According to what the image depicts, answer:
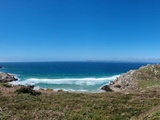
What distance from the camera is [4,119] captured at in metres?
15.2

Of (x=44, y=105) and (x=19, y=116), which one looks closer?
(x=19, y=116)

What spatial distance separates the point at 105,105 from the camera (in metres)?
20.2

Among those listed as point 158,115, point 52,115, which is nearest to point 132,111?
point 158,115

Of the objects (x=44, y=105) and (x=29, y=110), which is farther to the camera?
(x=44, y=105)

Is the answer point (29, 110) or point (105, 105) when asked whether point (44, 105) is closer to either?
point (29, 110)

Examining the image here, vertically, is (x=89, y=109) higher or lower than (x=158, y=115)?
lower

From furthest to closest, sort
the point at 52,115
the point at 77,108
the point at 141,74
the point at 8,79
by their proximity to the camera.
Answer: the point at 8,79 < the point at 141,74 < the point at 77,108 < the point at 52,115

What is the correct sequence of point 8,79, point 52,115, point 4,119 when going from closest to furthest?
point 4,119
point 52,115
point 8,79

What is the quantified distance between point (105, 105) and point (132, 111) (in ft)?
11.0

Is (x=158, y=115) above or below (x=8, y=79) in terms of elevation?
above

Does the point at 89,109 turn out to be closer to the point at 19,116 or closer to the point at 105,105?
the point at 105,105

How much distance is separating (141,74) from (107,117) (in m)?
56.1

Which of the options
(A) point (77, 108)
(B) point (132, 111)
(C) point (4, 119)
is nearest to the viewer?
(C) point (4, 119)

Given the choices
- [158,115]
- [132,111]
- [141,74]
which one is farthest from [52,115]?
[141,74]
